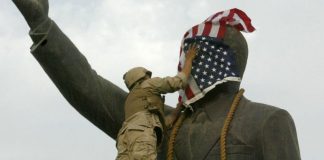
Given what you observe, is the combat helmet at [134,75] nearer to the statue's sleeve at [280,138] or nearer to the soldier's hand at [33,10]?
the soldier's hand at [33,10]

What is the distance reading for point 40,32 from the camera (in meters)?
7.48

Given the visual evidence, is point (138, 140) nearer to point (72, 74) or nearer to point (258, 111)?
point (72, 74)

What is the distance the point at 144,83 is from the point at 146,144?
76cm

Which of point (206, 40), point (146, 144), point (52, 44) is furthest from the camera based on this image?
point (206, 40)

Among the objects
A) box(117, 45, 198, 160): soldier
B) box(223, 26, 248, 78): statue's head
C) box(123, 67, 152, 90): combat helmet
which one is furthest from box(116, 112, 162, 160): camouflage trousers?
box(223, 26, 248, 78): statue's head

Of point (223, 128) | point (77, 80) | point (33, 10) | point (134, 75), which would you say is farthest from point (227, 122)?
point (33, 10)

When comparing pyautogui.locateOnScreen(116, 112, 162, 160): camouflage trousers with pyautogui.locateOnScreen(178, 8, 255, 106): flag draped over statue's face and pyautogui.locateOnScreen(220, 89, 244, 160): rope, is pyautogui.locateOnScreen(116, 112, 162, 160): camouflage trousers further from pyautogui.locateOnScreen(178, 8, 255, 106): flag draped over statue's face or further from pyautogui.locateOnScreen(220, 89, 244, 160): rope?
pyautogui.locateOnScreen(178, 8, 255, 106): flag draped over statue's face

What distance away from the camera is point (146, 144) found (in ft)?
23.1

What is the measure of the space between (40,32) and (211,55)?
1.65m

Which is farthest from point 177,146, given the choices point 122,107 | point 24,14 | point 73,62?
point 24,14

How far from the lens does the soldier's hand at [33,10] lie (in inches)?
286

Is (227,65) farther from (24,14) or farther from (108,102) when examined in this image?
(24,14)

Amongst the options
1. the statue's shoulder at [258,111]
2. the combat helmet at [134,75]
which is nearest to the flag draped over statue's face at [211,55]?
the statue's shoulder at [258,111]

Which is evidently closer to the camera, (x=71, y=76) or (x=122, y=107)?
(x=71, y=76)
